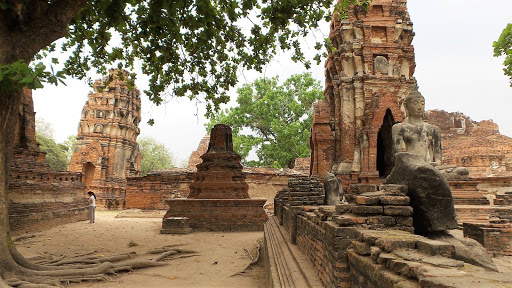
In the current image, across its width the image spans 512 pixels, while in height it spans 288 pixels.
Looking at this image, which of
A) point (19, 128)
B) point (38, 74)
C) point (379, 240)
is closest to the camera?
point (379, 240)

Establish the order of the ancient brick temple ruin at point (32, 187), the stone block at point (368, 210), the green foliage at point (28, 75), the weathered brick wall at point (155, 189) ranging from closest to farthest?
the stone block at point (368, 210) < the green foliage at point (28, 75) < the ancient brick temple ruin at point (32, 187) < the weathered brick wall at point (155, 189)

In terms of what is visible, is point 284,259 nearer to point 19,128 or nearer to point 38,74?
point 38,74

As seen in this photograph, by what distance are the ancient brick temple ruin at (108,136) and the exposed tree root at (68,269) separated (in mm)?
18963

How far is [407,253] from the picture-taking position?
1.88m

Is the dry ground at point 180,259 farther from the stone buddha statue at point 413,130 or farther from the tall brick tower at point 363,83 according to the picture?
the tall brick tower at point 363,83

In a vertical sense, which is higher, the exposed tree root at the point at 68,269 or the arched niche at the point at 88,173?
the arched niche at the point at 88,173

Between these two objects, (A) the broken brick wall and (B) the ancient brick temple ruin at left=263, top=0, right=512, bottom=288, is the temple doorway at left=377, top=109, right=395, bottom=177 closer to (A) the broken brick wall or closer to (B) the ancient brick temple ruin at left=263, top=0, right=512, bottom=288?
(B) the ancient brick temple ruin at left=263, top=0, right=512, bottom=288

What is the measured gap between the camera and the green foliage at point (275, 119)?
24531 mm

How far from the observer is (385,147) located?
41.9ft

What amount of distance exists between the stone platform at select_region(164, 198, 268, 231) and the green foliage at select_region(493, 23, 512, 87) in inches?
397

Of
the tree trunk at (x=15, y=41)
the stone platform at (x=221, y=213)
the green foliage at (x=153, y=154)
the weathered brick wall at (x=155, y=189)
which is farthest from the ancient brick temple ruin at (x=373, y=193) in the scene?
the green foliage at (x=153, y=154)

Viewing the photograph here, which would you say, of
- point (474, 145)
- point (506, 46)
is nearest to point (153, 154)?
point (474, 145)

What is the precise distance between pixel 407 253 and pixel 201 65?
26.0 ft

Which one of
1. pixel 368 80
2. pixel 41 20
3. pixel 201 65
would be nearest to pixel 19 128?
pixel 201 65
